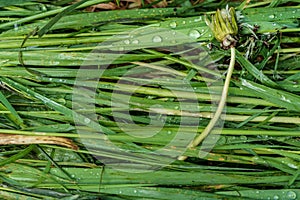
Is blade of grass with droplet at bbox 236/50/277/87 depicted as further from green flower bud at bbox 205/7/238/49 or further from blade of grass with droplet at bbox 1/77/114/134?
blade of grass with droplet at bbox 1/77/114/134

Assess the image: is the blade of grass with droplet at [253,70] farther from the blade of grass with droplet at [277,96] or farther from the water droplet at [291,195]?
the water droplet at [291,195]

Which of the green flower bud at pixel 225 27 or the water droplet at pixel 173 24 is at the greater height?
the water droplet at pixel 173 24

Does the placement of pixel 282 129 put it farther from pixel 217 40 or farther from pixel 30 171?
pixel 30 171

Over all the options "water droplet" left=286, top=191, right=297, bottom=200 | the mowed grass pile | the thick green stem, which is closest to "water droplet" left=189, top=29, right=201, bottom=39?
the mowed grass pile

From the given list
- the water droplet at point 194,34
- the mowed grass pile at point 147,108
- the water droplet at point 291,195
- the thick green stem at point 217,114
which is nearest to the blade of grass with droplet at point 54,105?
the mowed grass pile at point 147,108

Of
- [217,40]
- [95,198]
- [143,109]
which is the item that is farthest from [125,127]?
[217,40]

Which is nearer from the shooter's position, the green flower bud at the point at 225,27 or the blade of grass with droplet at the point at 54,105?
the green flower bud at the point at 225,27
